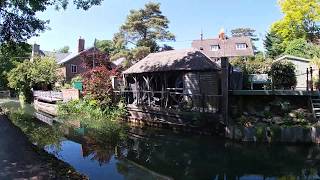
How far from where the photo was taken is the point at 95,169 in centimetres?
1299

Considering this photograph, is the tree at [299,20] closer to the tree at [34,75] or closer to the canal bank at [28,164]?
the tree at [34,75]

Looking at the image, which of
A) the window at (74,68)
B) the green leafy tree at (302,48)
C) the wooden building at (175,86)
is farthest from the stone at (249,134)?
the window at (74,68)

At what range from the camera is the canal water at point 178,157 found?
1262cm

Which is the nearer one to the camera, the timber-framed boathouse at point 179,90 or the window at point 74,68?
the timber-framed boathouse at point 179,90

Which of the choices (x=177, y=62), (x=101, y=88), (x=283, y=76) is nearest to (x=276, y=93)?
(x=283, y=76)

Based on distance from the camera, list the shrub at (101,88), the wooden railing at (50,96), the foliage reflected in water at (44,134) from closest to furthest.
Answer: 1. the foliage reflected in water at (44,134)
2. the shrub at (101,88)
3. the wooden railing at (50,96)

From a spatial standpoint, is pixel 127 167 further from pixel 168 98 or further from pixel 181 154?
pixel 168 98

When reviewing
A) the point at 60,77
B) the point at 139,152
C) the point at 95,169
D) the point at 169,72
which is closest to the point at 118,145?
the point at 139,152

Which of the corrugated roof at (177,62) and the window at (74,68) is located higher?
the window at (74,68)

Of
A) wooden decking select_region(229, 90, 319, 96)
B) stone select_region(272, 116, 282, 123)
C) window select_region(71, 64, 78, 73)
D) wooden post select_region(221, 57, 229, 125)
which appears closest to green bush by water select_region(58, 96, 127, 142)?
wooden post select_region(221, 57, 229, 125)

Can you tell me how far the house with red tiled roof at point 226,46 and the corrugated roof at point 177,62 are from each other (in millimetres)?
34344

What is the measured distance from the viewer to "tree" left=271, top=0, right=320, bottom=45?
4756 cm

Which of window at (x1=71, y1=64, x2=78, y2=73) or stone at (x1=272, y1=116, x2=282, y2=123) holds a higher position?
window at (x1=71, y1=64, x2=78, y2=73)

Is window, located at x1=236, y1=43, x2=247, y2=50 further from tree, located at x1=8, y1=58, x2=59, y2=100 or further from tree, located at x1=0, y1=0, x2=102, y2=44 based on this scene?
tree, located at x1=0, y1=0, x2=102, y2=44
